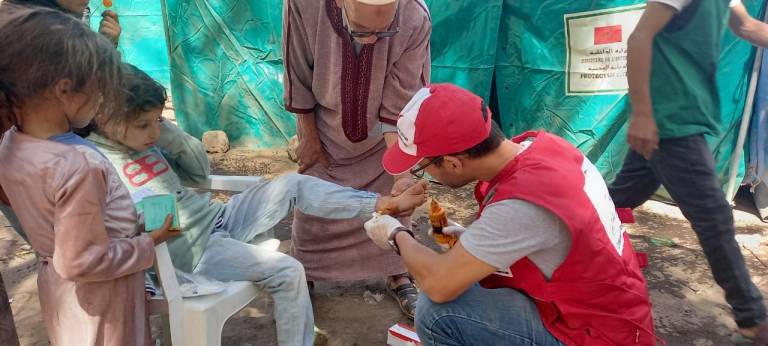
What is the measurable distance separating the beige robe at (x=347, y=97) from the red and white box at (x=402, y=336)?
0.37m

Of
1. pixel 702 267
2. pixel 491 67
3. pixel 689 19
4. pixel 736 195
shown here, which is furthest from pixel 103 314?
pixel 736 195

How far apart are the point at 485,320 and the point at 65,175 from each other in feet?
3.97

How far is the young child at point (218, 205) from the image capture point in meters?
2.07

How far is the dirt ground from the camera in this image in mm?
2684

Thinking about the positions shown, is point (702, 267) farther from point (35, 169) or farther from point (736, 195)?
point (35, 169)

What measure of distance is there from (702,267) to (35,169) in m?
3.21

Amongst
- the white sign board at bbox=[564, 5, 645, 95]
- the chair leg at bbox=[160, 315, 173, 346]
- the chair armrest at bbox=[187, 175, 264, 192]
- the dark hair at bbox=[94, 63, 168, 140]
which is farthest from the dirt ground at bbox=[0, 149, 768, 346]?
the dark hair at bbox=[94, 63, 168, 140]

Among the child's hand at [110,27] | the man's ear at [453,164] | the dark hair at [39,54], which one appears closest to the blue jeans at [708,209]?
the man's ear at [453,164]

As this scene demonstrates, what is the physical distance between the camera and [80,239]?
5.06 feet

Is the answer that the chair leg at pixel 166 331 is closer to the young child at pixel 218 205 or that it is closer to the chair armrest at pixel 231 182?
the young child at pixel 218 205

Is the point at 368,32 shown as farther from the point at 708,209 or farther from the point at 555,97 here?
the point at 555,97

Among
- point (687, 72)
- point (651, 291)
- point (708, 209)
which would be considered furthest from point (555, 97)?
point (708, 209)

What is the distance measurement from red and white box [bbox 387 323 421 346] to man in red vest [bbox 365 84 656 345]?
2.00 ft

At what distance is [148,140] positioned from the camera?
210 centimetres
